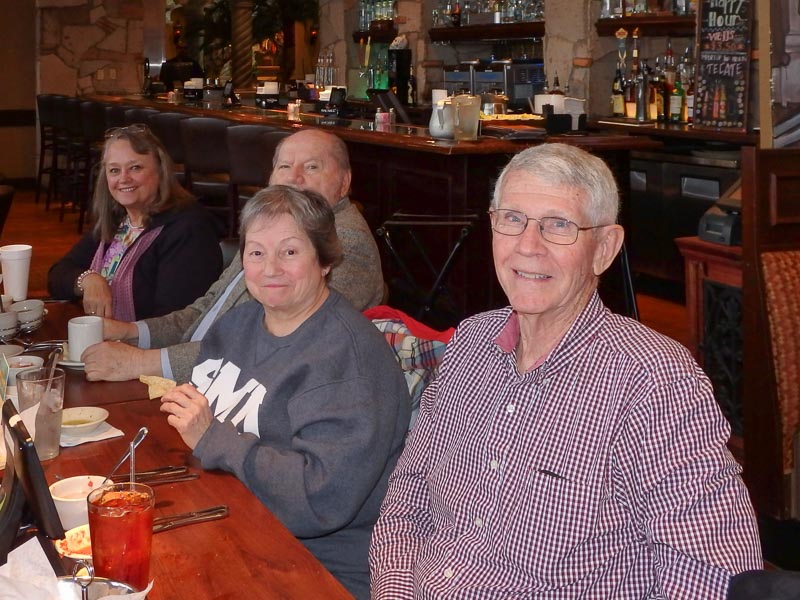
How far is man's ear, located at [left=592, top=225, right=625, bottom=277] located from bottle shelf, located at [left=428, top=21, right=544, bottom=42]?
647 centimetres

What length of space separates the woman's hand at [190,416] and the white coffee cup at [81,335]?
0.67 metres

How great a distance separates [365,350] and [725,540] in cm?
79

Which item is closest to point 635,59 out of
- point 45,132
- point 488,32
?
point 488,32

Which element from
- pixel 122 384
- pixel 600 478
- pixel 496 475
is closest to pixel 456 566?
pixel 496 475

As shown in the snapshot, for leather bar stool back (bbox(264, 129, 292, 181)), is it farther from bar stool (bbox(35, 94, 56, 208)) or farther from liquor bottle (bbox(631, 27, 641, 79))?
bar stool (bbox(35, 94, 56, 208))

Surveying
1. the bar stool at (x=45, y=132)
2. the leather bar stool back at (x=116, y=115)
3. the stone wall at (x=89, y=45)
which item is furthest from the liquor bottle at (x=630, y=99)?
the stone wall at (x=89, y=45)

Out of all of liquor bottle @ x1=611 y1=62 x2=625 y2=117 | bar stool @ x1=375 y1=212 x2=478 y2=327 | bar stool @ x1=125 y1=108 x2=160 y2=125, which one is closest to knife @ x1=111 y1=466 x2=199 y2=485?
bar stool @ x1=375 y1=212 x2=478 y2=327

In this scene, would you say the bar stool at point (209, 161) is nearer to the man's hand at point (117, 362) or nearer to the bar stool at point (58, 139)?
the bar stool at point (58, 139)

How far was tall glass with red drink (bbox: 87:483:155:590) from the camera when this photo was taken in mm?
1356

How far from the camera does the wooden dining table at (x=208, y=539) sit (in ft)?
4.68

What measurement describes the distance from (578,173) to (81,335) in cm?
138

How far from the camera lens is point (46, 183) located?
11828 mm

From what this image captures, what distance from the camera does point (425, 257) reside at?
469 centimetres

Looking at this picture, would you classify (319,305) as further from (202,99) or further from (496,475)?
(202,99)
